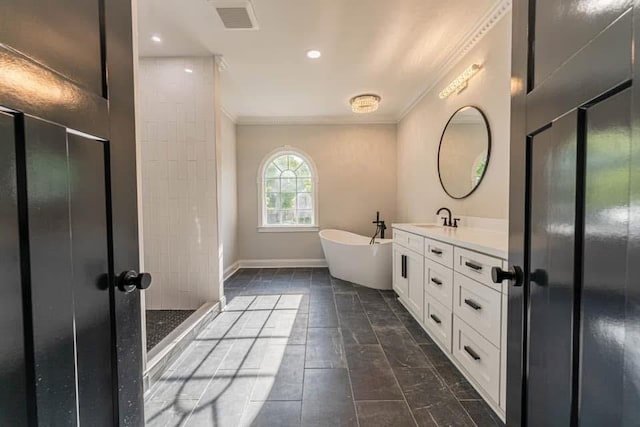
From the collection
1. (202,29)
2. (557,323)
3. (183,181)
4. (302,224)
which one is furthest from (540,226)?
(302,224)

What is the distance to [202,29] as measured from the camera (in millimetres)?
2477

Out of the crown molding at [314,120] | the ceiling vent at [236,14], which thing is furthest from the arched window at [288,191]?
the ceiling vent at [236,14]

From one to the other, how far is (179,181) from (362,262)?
2460 millimetres

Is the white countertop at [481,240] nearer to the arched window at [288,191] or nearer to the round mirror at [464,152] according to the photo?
the round mirror at [464,152]

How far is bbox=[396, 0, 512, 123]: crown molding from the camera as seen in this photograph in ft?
7.07

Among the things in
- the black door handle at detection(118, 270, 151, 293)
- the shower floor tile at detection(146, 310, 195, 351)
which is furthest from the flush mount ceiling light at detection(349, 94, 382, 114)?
the black door handle at detection(118, 270, 151, 293)

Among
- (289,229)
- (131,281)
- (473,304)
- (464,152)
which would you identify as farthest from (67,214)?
(289,229)

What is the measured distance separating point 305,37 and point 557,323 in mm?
2724

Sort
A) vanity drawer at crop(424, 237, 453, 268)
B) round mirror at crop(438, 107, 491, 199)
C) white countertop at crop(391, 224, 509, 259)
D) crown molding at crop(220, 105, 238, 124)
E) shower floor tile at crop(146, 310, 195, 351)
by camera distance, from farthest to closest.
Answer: crown molding at crop(220, 105, 238, 124), round mirror at crop(438, 107, 491, 199), shower floor tile at crop(146, 310, 195, 351), vanity drawer at crop(424, 237, 453, 268), white countertop at crop(391, 224, 509, 259)

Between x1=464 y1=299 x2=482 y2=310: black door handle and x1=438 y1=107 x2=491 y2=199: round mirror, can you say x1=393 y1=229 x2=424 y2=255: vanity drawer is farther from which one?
x1=464 y1=299 x2=482 y2=310: black door handle

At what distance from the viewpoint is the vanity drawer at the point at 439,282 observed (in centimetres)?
209

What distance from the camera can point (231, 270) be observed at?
4.79 metres

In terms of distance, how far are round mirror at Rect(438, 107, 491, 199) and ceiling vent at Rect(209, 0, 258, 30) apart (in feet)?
6.62

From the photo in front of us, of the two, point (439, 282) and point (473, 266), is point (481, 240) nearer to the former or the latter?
point (473, 266)
